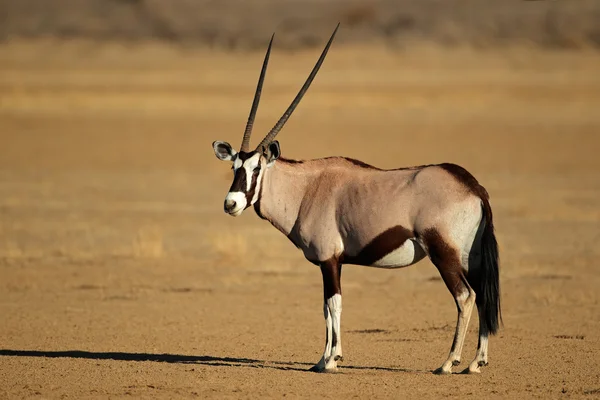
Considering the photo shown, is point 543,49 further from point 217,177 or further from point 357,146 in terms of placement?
point 217,177

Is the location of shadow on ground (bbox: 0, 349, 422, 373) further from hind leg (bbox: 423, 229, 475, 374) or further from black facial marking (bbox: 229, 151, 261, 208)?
black facial marking (bbox: 229, 151, 261, 208)

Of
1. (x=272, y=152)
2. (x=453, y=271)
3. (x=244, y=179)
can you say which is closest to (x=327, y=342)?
(x=453, y=271)

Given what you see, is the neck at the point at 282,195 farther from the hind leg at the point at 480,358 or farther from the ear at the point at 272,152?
the hind leg at the point at 480,358

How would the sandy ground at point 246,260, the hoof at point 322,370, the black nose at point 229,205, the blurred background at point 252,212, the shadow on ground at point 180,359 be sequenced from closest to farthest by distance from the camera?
the black nose at point 229,205
the hoof at point 322,370
the sandy ground at point 246,260
the shadow on ground at point 180,359
the blurred background at point 252,212

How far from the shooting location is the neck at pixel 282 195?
10.5 meters

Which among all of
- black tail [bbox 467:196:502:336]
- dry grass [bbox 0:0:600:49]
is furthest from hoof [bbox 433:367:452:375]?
dry grass [bbox 0:0:600:49]

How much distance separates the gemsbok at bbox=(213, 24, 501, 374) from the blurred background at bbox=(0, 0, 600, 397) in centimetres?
63

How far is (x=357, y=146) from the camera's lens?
33156mm

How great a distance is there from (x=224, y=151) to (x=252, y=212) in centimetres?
1218

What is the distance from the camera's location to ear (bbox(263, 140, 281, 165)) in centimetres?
1017

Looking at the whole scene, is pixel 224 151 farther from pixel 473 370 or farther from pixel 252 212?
pixel 252 212

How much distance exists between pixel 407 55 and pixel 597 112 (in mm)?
28889

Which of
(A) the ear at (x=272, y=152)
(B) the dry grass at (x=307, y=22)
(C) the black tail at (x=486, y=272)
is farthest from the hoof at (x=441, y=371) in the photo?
(B) the dry grass at (x=307, y=22)

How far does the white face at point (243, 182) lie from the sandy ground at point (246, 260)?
136cm
